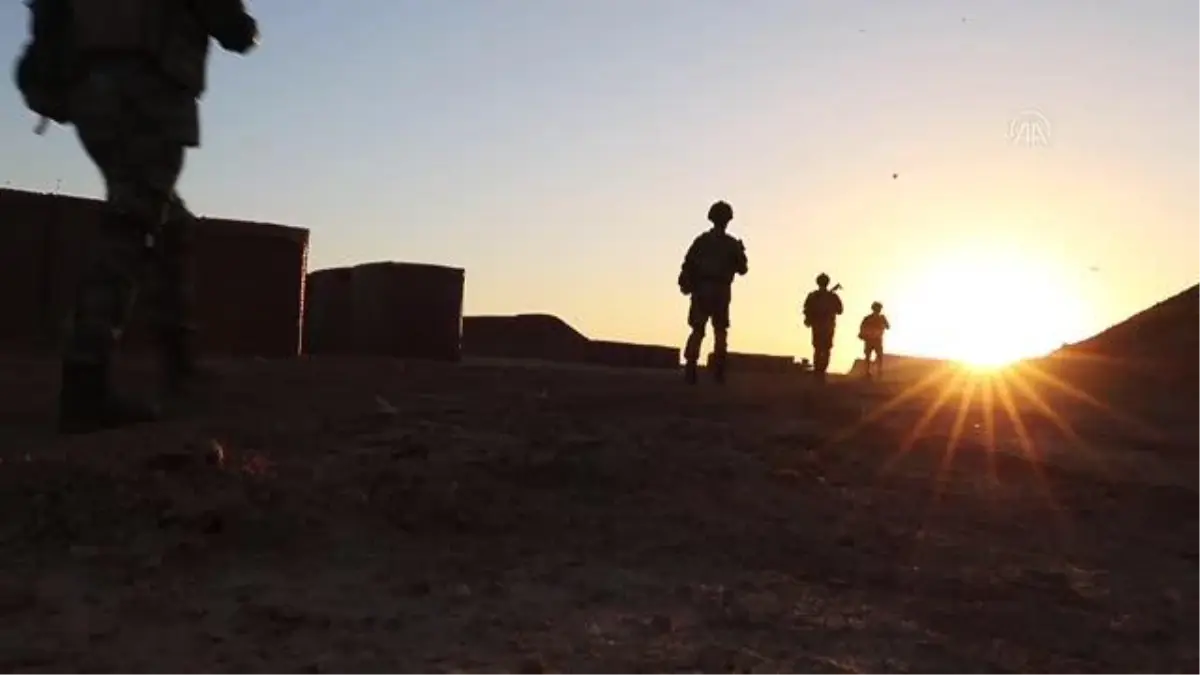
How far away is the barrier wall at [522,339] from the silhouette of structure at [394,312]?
991 cm

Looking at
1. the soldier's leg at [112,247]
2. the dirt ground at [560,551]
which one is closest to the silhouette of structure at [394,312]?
the dirt ground at [560,551]

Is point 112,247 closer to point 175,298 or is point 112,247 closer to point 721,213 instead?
point 175,298

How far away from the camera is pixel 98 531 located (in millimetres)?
3480

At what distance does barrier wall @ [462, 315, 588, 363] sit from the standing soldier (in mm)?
20948

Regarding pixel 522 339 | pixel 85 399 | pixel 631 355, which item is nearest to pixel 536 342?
pixel 522 339

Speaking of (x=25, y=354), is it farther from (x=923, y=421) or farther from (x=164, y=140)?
(x=923, y=421)

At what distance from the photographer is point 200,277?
491 inches

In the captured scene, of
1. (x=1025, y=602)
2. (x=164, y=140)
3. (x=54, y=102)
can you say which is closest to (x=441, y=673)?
(x=1025, y=602)

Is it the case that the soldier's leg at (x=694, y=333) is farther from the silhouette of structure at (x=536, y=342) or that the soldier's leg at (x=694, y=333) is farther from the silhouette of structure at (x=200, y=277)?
the silhouette of structure at (x=536, y=342)

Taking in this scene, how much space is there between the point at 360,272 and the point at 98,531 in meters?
12.7

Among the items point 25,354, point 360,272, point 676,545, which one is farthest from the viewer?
point 360,272

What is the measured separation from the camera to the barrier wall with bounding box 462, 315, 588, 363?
26.6 m

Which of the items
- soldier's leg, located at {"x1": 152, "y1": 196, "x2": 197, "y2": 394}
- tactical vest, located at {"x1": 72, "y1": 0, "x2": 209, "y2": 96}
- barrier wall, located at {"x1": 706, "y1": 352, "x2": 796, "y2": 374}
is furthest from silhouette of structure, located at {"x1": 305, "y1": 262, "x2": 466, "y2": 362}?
barrier wall, located at {"x1": 706, "y1": 352, "x2": 796, "y2": 374}

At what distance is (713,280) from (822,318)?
594cm
